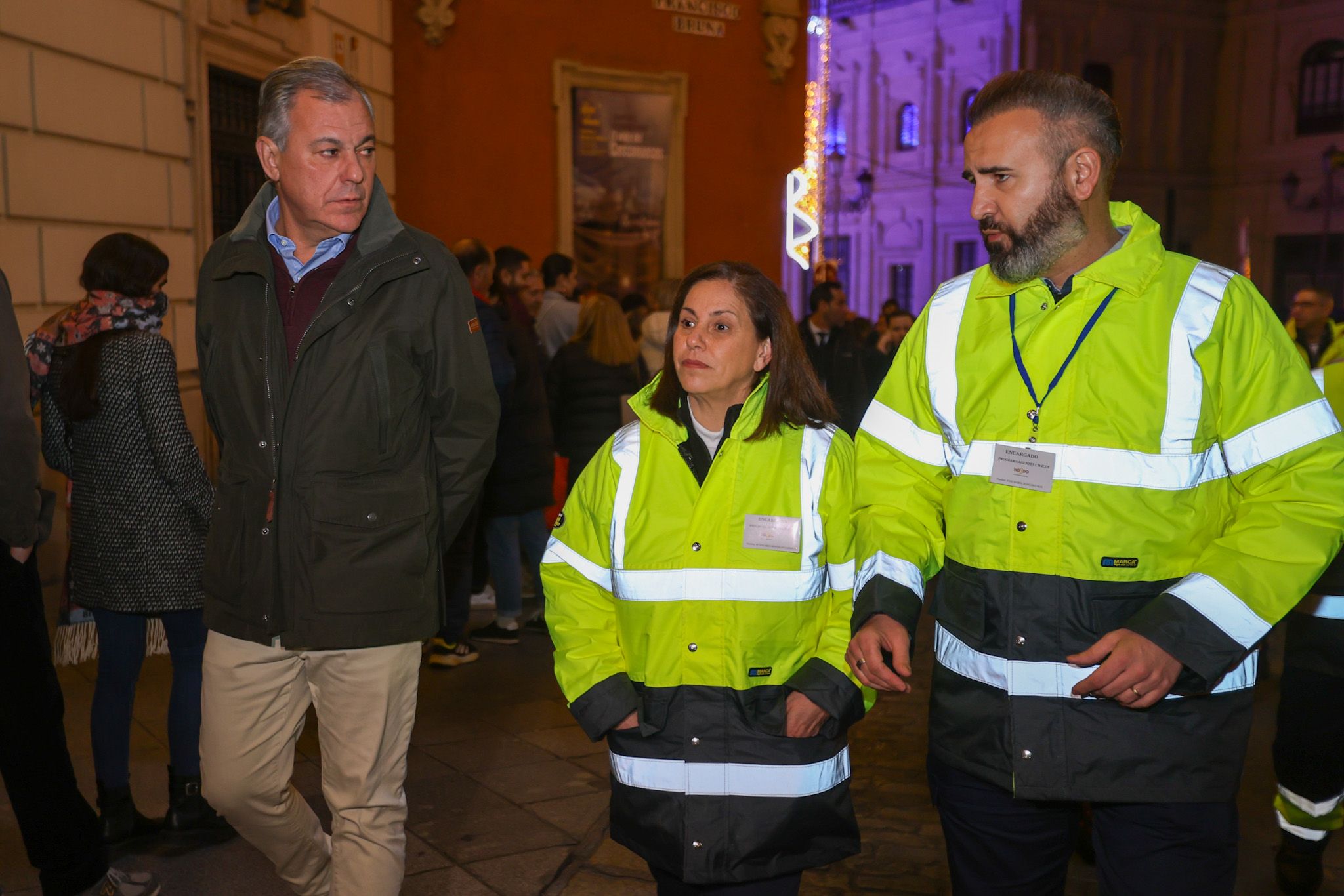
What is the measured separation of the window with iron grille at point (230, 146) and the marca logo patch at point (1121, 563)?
7.72 metres

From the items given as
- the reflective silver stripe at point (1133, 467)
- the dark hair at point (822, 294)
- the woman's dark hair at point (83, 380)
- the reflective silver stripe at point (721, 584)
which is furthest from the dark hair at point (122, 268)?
the dark hair at point (822, 294)

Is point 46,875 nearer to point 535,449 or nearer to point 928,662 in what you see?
point 535,449

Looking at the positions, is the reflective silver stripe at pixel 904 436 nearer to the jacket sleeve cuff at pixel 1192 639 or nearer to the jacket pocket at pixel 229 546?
the jacket sleeve cuff at pixel 1192 639

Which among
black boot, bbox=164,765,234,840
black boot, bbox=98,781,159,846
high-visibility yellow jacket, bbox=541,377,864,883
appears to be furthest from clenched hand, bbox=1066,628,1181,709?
black boot, bbox=98,781,159,846

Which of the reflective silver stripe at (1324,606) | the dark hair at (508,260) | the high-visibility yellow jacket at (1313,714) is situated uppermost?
the dark hair at (508,260)

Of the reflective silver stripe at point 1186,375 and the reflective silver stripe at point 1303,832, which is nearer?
the reflective silver stripe at point 1186,375

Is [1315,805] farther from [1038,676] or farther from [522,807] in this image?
[522,807]

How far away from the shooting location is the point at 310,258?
337 centimetres

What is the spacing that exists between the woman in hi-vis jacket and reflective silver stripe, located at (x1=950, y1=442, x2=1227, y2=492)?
0.58m

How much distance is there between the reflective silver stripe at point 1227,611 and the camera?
2.34 metres

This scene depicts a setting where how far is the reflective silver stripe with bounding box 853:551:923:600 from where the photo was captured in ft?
8.73

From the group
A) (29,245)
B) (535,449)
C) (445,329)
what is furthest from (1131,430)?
(29,245)

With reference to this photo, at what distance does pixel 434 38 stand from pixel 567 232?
2.50m

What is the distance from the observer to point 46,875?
3.45 metres
